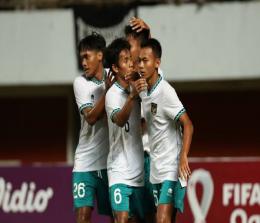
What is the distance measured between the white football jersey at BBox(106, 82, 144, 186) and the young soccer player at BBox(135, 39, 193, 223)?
27 centimetres

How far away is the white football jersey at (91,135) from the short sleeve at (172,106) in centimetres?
95

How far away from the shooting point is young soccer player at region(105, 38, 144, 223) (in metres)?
7.76

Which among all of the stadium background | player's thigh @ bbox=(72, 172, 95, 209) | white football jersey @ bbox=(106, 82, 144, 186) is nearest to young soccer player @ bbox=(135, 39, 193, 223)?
white football jersey @ bbox=(106, 82, 144, 186)

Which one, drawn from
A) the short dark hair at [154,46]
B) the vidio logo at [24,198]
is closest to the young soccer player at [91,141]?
the short dark hair at [154,46]

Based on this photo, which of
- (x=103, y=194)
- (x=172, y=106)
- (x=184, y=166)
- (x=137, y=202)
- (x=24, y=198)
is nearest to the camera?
(x=184, y=166)

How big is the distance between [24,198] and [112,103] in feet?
14.1

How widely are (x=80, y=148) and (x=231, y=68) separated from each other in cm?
725

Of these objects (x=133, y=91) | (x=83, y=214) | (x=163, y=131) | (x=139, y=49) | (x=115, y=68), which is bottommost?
(x=83, y=214)

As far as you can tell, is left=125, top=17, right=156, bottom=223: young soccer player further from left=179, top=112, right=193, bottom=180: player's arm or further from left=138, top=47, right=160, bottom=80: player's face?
left=179, top=112, right=193, bottom=180: player's arm

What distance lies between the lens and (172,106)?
735cm

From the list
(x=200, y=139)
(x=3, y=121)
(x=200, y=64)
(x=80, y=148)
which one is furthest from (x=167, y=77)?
(x=80, y=148)

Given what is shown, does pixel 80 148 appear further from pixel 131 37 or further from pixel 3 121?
pixel 3 121

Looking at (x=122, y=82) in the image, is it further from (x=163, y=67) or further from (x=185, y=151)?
(x=163, y=67)

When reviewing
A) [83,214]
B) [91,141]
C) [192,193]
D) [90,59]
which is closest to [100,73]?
[90,59]
